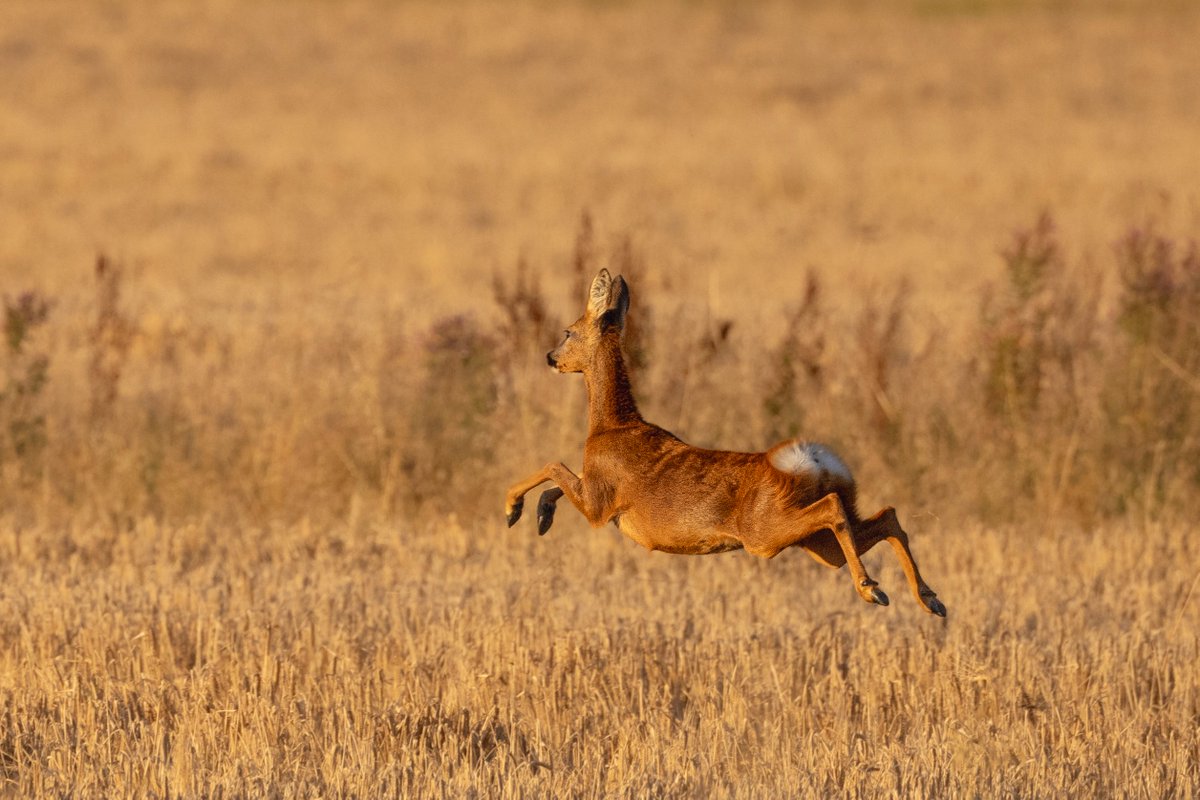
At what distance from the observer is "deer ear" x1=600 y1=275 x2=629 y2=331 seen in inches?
278

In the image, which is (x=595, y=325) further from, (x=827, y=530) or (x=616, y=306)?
(x=827, y=530)

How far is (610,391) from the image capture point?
23.6 ft

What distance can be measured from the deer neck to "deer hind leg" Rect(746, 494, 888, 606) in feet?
2.74

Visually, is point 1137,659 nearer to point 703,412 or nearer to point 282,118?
point 703,412

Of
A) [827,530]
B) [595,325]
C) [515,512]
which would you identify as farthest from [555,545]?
[827,530]

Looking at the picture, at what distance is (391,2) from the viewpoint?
51.6 meters

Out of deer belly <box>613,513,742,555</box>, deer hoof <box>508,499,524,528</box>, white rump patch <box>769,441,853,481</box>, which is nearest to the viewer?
white rump patch <box>769,441,853,481</box>

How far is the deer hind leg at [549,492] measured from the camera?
703 cm

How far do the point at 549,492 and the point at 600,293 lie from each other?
2.38ft

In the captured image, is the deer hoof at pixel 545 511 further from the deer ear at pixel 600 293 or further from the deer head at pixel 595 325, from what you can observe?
the deer ear at pixel 600 293

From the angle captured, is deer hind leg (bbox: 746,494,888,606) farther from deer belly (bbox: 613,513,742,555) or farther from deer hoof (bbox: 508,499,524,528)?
deer hoof (bbox: 508,499,524,528)

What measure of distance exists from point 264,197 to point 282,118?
7475 millimetres

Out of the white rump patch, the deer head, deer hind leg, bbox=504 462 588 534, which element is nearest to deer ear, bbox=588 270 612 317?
the deer head

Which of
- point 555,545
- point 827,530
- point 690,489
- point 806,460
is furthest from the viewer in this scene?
point 555,545
